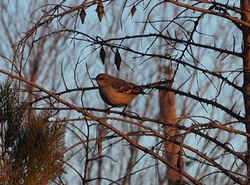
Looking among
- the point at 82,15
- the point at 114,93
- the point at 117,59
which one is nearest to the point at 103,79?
the point at 114,93

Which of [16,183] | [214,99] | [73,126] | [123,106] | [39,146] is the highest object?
[123,106]

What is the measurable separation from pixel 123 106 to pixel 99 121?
124 inches

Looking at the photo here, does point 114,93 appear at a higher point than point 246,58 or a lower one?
higher

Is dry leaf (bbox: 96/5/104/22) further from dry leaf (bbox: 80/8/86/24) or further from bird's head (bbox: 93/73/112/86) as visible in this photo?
bird's head (bbox: 93/73/112/86)

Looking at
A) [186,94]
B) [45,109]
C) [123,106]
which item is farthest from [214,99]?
[123,106]

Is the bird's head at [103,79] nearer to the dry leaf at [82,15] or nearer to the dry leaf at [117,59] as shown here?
the dry leaf at [117,59]

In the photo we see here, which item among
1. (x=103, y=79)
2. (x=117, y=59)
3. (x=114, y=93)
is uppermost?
(x=103, y=79)

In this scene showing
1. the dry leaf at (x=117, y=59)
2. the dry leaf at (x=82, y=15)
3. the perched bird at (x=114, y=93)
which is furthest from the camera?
the perched bird at (x=114, y=93)

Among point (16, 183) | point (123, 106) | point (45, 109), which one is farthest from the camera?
point (123, 106)

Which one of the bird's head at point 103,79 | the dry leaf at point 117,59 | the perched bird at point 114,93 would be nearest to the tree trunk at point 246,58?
the dry leaf at point 117,59

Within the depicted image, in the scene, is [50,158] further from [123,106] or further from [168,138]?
[123,106]

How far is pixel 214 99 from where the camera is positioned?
8.95 feet

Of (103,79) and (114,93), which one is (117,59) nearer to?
(114,93)

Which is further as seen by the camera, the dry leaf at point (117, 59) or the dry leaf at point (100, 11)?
the dry leaf at point (117, 59)
